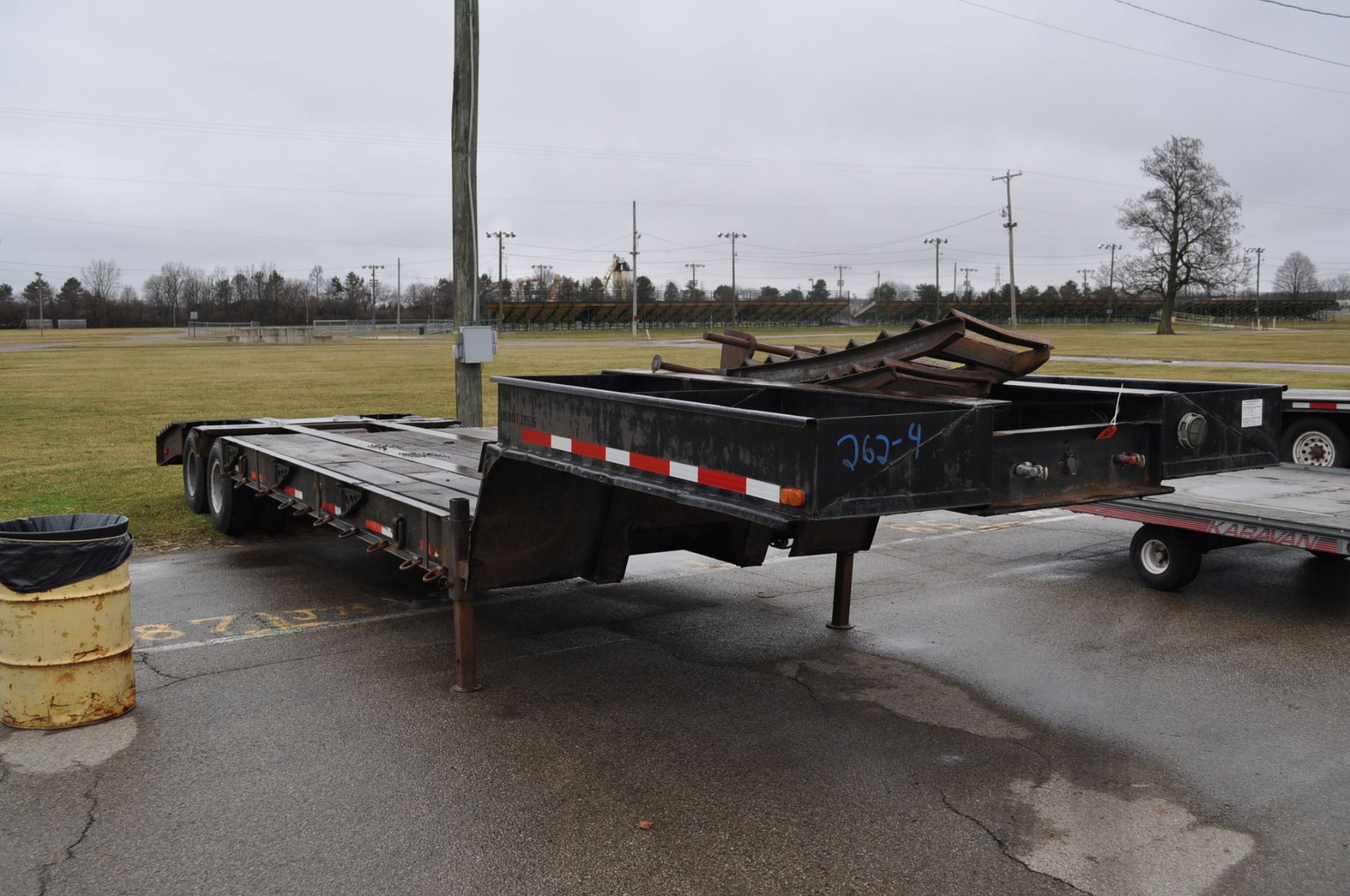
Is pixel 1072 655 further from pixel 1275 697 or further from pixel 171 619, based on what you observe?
pixel 171 619

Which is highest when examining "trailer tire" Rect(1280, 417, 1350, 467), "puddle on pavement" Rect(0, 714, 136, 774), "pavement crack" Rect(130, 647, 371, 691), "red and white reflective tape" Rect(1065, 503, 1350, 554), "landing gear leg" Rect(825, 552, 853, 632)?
"trailer tire" Rect(1280, 417, 1350, 467)

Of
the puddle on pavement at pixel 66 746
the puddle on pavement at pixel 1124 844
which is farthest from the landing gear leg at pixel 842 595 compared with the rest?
the puddle on pavement at pixel 66 746

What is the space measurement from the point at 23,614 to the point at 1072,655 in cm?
540

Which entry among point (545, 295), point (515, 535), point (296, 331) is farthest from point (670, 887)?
point (545, 295)

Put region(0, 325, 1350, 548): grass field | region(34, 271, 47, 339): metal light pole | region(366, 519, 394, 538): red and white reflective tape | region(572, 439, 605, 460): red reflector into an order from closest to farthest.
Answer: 1. region(572, 439, 605, 460): red reflector
2. region(366, 519, 394, 538): red and white reflective tape
3. region(0, 325, 1350, 548): grass field
4. region(34, 271, 47, 339): metal light pole

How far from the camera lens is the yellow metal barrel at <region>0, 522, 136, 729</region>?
5.18 metres

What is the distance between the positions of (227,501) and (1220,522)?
7.69m

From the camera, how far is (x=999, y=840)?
4.12 m

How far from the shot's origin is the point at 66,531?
5.29 m

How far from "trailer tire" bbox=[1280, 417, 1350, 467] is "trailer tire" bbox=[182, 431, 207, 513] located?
10.8 metres

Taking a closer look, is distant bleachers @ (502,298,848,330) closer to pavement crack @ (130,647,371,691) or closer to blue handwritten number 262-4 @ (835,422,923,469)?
pavement crack @ (130,647,371,691)

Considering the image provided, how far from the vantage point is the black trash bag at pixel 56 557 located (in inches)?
203

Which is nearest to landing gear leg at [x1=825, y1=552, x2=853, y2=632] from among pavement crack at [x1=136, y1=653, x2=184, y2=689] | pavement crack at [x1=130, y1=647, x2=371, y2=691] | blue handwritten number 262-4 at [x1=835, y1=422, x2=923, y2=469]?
pavement crack at [x1=130, y1=647, x2=371, y2=691]

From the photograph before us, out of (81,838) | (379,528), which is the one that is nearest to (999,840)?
(81,838)
